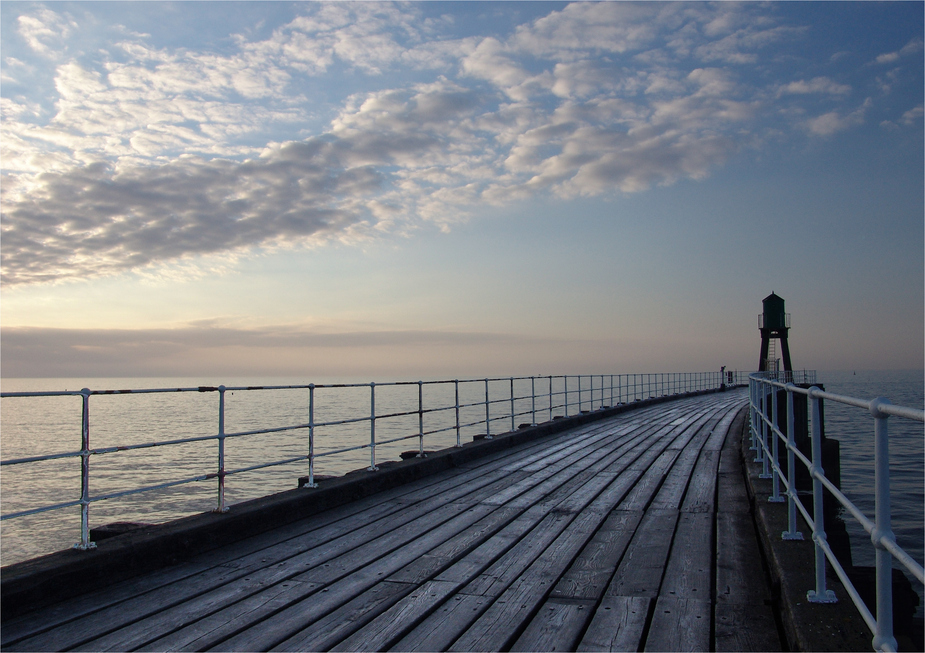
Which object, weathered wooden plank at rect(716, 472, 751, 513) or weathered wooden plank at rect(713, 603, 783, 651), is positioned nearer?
weathered wooden plank at rect(713, 603, 783, 651)

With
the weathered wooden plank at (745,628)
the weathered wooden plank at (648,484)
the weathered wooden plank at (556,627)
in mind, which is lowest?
the weathered wooden plank at (648,484)

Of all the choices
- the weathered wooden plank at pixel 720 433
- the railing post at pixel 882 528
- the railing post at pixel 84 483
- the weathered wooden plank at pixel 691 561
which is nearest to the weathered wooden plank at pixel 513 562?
the weathered wooden plank at pixel 691 561

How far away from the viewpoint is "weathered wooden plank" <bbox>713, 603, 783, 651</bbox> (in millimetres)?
3127

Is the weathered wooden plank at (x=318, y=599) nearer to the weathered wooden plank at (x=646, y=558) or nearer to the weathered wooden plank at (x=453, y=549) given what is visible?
the weathered wooden plank at (x=453, y=549)

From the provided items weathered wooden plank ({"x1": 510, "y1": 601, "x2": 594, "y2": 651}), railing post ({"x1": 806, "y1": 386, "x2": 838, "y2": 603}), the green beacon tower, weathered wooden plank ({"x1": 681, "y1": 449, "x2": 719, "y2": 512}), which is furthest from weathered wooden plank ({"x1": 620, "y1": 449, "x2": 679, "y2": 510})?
the green beacon tower

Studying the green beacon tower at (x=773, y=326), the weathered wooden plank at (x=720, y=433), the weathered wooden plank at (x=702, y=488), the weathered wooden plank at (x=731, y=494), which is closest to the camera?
the weathered wooden plank at (x=731, y=494)

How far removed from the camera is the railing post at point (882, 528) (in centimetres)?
208

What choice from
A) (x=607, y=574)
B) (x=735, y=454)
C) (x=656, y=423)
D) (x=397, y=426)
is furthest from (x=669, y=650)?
(x=397, y=426)

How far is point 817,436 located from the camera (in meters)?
3.32

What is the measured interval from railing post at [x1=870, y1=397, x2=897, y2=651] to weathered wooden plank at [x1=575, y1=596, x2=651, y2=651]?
48.1 inches

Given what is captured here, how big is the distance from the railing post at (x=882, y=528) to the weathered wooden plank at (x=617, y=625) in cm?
122

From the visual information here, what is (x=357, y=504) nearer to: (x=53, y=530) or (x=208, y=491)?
(x=53, y=530)

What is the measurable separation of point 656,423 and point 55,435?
6572 centimetres

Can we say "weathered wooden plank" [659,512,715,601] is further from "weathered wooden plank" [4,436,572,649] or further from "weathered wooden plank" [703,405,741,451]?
"weathered wooden plank" [703,405,741,451]
